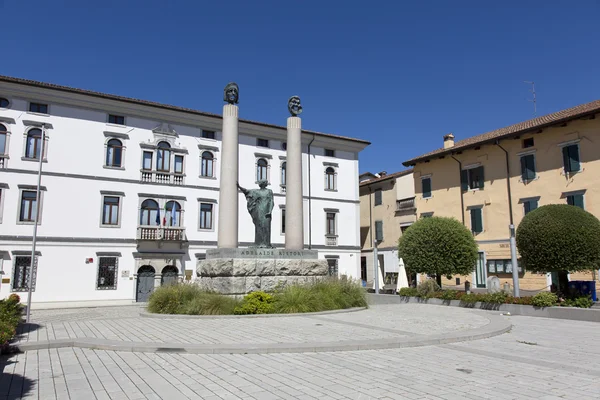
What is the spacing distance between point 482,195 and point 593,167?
749 centimetres

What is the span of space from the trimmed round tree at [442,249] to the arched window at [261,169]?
1460 centimetres

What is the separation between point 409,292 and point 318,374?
15823 mm

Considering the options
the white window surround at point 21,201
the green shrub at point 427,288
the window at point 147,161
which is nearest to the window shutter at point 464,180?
the green shrub at point 427,288

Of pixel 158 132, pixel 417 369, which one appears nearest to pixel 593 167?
pixel 417 369

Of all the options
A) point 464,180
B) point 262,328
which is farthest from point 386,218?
point 262,328

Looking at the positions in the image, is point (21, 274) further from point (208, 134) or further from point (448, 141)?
point (448, 141)

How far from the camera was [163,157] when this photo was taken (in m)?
30.4

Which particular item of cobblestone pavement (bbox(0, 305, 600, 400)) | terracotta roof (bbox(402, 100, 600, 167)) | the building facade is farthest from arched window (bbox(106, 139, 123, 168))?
terracotta roof (bbox(402, 100, 600, 167))

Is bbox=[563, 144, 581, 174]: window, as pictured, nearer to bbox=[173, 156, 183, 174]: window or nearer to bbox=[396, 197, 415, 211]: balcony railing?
bbox=[396, 197, 415, 211]: balcony railing

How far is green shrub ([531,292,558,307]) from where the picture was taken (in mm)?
15508

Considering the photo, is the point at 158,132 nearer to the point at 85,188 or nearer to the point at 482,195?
the point at 85,188

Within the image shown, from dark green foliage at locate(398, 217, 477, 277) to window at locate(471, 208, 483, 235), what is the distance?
10.5 metres

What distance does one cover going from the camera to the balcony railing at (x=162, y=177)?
29.7 metres

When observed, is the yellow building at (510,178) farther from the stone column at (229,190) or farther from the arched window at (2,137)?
the arched window at (2,137)
